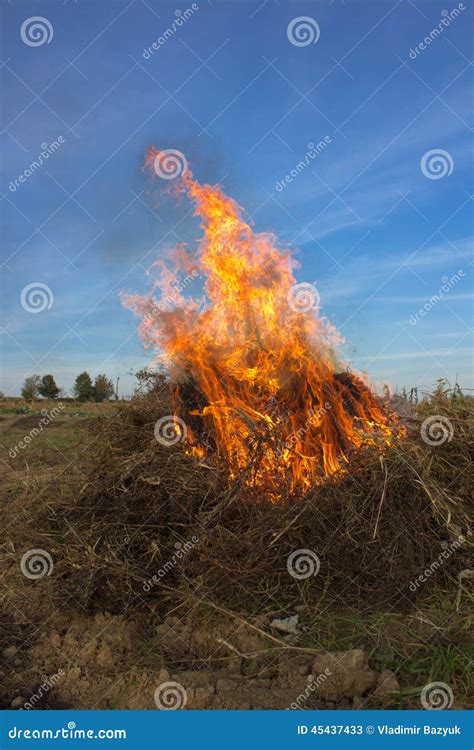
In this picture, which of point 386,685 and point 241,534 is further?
point 241,534

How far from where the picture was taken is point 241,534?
5.53 metres

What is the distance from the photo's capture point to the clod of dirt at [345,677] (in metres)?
4.44

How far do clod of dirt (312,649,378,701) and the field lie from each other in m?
0.01

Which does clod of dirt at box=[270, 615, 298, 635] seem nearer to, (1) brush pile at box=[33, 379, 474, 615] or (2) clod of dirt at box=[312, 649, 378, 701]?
(1) brush pile at box=[33, 379, 474, 615]

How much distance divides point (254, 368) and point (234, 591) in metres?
2.64

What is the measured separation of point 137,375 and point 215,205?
2461 millimetres

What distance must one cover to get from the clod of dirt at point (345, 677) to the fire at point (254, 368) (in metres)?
2.05

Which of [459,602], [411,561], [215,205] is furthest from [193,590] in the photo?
[215,205]

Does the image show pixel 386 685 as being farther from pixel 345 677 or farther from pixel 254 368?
pixel 254 368

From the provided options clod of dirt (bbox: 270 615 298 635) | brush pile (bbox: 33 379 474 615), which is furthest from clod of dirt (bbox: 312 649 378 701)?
brush pile (bbox: 33 379 474 615)

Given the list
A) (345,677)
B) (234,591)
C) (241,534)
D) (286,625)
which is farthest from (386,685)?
(241,534)

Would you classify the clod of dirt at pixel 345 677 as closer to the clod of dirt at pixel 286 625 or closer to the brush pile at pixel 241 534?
the clod of dirt at pixel 286 625

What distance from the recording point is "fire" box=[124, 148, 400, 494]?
647 centimetres

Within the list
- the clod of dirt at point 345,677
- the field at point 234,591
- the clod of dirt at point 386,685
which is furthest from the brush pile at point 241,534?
the clod of dirt at point 386,685
